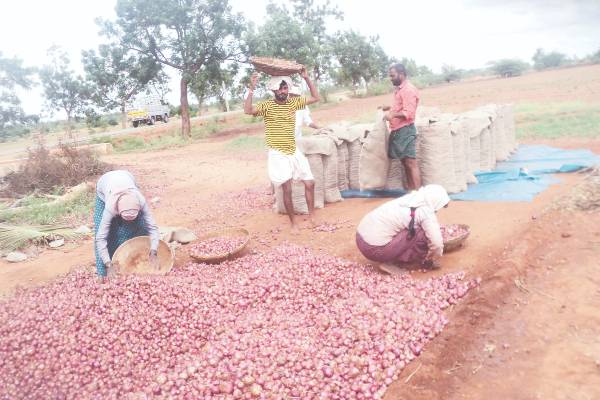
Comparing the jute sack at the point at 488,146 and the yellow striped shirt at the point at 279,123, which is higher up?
the yellow striped shirt at the point at 279,123

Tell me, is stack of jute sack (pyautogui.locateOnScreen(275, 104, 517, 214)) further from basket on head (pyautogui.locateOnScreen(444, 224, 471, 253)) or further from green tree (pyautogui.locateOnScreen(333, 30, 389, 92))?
green tree (pyautogui.locateOnScreen(333, 30, 389, 92))

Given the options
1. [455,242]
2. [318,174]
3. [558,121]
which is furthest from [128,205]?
[558,121]

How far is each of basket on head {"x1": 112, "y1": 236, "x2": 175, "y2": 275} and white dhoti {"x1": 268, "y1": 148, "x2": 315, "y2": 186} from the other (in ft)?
4.83

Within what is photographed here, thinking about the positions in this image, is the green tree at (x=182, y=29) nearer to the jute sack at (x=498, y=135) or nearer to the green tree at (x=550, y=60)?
the jute sack at (x=498, y=135)

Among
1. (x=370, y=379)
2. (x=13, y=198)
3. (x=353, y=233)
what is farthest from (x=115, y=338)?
(x=13, y=198)

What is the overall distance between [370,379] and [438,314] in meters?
0.78

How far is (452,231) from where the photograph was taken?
4.19m

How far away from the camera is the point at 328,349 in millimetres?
2701

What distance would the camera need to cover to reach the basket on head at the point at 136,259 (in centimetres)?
373

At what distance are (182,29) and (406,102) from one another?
12.9 m

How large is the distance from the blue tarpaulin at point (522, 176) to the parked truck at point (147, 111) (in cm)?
2243

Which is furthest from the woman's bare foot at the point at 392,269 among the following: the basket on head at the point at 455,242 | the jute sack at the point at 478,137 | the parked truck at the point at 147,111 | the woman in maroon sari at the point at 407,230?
the parked truck at the point at 147,111

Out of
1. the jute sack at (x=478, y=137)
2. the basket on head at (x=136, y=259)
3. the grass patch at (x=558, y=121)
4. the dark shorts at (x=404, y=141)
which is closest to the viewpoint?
the basket on head at (x=136, y=259)

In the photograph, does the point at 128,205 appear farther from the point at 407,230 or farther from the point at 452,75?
the point at 452,75
